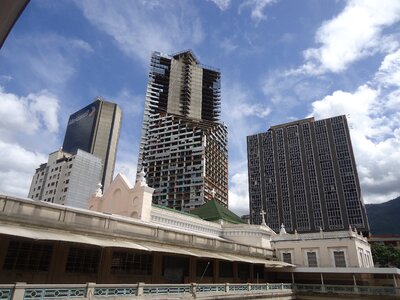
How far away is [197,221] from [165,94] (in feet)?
321

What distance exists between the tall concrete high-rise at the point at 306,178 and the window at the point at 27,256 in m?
88.9

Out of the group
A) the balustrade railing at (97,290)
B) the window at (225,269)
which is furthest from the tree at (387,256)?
the balustrade railing at (97,290)

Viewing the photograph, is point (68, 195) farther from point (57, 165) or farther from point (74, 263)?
point (74, 263)

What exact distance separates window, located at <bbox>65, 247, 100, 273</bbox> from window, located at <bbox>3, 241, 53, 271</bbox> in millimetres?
1147

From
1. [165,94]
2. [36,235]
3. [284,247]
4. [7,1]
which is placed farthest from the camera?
[165,94]

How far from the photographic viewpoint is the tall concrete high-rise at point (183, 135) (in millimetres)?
103062

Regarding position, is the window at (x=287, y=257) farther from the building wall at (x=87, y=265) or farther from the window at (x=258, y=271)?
the building wall at (x=87, y=265)

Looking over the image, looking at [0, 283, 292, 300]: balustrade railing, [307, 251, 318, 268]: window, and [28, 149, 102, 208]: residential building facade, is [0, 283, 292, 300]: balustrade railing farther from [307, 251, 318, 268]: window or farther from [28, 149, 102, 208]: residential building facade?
[28, 149, 102, 208]: residential building facade

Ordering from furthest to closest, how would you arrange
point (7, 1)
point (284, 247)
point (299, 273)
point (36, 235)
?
point (284, 247) < point (299, 273) < point (36, 235) < point (7, 1)

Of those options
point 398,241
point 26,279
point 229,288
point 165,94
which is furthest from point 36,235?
point 165,94

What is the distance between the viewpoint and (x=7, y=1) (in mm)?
2881

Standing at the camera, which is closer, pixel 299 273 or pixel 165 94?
pixel 299 273

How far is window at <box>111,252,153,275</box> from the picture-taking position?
59.9ft

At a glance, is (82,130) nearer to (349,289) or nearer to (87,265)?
(349,289)
